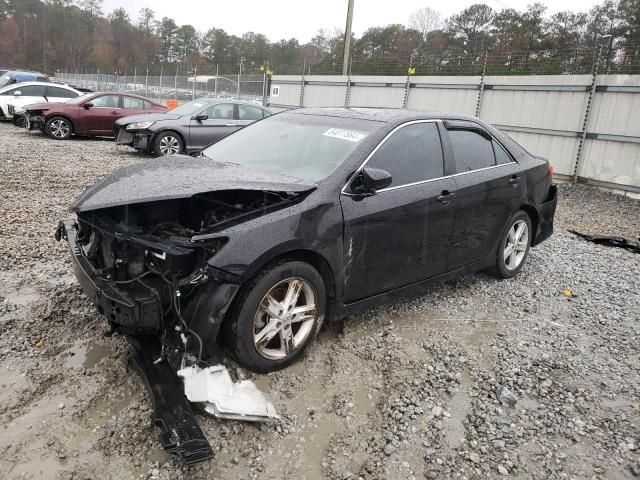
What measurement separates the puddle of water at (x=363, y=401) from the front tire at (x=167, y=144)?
904 centimetres

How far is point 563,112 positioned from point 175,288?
1100cm

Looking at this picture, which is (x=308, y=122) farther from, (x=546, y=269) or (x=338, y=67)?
(x=338, y=67)

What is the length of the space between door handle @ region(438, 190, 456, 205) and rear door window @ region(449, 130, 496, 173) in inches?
11.3

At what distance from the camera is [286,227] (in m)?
3.03

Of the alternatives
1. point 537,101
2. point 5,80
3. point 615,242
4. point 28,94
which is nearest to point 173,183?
point 615,242

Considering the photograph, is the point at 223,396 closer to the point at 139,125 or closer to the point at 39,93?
the point at 139,125

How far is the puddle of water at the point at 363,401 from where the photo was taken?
2.96 m

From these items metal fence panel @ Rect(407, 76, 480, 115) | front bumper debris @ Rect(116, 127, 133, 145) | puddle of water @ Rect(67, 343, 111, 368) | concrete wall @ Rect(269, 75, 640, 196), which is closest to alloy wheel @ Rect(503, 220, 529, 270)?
puddle of water @ Rect(67, 343, 111, 368)

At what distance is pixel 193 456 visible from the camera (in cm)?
234

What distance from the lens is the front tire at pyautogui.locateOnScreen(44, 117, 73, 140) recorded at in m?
13.3

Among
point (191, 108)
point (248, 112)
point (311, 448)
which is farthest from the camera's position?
point (248, 112)

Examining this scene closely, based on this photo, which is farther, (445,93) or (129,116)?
(445,93)

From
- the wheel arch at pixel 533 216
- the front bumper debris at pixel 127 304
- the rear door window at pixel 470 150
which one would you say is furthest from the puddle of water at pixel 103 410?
the wheel arch at pixel 533 216

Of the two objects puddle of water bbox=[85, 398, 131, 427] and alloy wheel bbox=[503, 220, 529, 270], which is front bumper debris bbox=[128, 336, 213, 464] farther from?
alloy wheel bbox=[503, 220, 529, 270]
